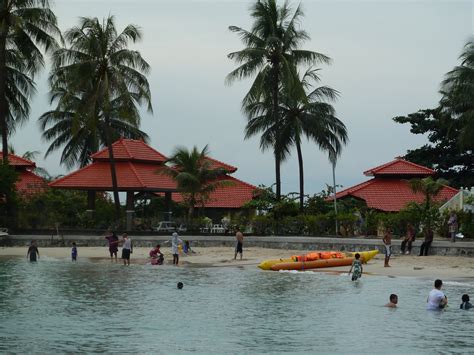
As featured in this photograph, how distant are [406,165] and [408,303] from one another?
2904 centimetres

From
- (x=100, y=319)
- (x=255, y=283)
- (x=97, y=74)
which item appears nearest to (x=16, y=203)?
(x=97, y=74)

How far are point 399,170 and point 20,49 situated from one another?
2394cm

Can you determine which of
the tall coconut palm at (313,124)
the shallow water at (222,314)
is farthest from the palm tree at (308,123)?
the shallow water at (222,314)

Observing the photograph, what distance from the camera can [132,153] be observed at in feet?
A: 192

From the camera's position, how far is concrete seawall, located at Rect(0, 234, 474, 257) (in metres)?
40.3

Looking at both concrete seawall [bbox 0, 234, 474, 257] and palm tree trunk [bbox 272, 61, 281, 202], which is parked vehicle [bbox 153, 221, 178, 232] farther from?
palm tree trunk [bbox 272, 61, 281, 202]

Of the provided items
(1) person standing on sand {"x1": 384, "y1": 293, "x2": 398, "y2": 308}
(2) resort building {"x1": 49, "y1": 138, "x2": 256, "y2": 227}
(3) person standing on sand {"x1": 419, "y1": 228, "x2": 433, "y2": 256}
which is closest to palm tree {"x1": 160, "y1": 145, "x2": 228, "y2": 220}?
(2) resort building {"x1": 49, "y1": 138, "x2": 256, "y2": 227}

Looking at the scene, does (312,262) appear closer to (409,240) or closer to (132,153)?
(409,240)

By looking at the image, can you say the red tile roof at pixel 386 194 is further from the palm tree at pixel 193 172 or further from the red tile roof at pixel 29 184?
the red tile roof at pixel 29 184

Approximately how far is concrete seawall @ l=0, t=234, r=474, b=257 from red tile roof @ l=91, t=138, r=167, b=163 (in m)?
7.33

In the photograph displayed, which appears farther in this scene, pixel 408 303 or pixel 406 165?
pixel 406 165

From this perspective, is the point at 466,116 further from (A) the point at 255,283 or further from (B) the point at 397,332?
(B) the point at 397,332

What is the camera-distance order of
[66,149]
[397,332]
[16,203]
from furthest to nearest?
[66,149], [16,203], [397,332]

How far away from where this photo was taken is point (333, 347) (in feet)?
78.4
